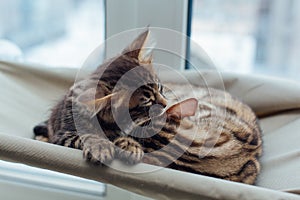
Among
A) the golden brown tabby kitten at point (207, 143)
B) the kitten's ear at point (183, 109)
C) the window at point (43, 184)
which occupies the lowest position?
the window at point (43, 184)

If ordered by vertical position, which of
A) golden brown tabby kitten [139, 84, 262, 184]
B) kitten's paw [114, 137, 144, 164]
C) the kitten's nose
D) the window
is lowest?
the window

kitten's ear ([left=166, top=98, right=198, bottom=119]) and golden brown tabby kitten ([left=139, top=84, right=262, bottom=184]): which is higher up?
kitten's ear ([left=166, top=98, right=198, bottom=119])

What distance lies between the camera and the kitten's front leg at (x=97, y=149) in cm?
69

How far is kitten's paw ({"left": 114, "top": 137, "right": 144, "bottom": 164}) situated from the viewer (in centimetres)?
70

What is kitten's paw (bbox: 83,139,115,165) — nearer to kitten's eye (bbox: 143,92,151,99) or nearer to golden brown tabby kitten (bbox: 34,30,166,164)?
golden brown tabby kitten (bbox: 34,30,166,164)

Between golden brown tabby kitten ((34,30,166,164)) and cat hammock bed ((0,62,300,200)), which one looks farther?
golden brown tabby kitten ((34,30,166,164))

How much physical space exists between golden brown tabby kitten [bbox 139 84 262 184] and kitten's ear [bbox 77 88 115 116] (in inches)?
3.9

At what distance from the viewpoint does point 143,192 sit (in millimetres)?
667

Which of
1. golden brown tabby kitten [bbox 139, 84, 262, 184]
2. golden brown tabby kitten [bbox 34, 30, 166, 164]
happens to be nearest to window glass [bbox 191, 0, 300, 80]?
golden brown tabby kitten [bbox 139, 84, 262, 184]

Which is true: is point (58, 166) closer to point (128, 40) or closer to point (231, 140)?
point (231, 140)

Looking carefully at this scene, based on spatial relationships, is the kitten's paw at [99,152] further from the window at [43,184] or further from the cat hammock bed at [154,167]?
the window at [43,184]

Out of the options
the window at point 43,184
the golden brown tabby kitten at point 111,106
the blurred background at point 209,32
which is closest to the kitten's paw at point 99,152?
the golden brown tabby kitten at point 111,106

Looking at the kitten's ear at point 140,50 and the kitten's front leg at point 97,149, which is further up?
the kitten's ear at point 140,50

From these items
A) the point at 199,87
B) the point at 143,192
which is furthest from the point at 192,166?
the point at 199,87
